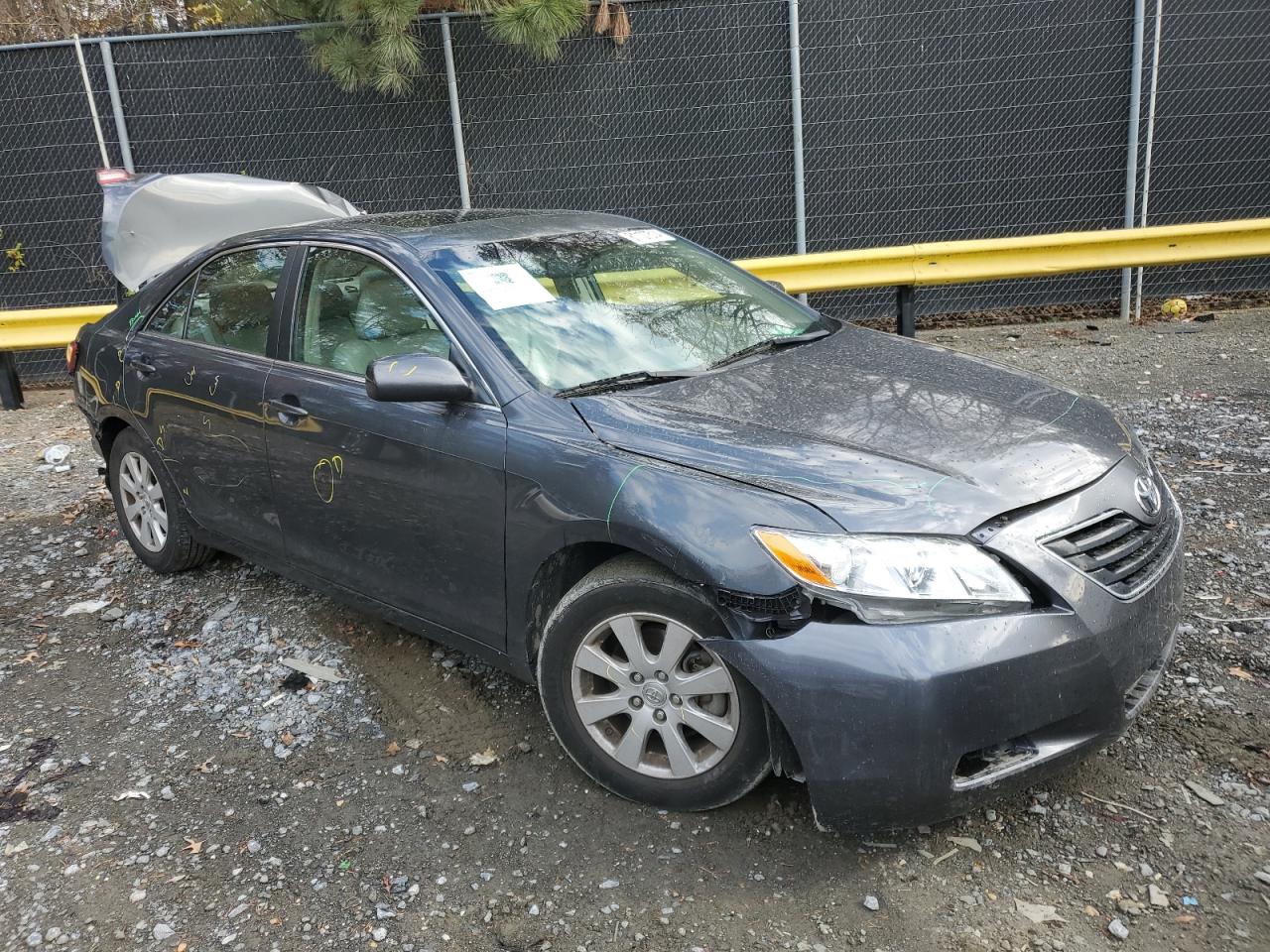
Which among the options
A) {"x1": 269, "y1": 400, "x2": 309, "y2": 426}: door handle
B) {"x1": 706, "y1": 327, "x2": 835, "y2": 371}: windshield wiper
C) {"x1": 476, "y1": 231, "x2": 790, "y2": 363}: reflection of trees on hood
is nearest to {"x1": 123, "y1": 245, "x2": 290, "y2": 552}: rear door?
{"x1": 269, "y1": 400, "x2": 309, "y2": 426}: door handle

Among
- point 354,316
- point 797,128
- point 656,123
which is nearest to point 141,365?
point 354,316

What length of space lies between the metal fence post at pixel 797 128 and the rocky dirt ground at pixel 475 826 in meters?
5.19

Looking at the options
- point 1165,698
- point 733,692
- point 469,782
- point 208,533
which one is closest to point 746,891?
point 733,692

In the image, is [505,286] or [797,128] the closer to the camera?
[505,286]

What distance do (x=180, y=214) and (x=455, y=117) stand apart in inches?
112

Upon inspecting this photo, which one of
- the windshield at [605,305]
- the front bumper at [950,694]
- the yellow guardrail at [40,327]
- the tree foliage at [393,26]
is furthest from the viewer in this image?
the tree foliage at [393,26]

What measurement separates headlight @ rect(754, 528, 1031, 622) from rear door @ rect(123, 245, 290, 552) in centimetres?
233

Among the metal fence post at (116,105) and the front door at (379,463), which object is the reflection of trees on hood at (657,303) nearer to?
the front door at (379,463)

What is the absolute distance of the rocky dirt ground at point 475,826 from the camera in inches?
104

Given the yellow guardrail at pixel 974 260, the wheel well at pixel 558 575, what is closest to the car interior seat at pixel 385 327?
the wheel well at pixel 558 575

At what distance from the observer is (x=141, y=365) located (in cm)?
459

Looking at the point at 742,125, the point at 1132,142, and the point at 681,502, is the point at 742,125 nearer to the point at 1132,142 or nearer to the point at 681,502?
the point at 1132,142

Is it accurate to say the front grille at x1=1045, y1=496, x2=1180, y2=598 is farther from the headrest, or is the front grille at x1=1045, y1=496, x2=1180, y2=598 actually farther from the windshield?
the headrest

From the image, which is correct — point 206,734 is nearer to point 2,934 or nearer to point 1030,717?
point 2,934
